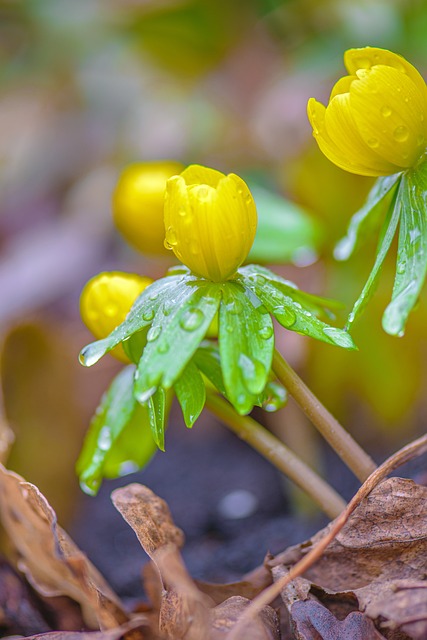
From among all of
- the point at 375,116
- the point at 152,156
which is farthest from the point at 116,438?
the point at 152,156

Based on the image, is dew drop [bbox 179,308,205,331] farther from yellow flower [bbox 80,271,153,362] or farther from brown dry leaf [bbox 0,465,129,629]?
brown dry leaf [bbox 0,465,129,629]

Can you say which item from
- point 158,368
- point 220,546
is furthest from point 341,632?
point 220,546

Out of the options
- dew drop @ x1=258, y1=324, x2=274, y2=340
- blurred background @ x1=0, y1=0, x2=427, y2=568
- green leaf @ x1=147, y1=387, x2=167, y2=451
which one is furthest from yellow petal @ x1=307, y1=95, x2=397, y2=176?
blurred background @ x1=0, y1=0, x2=427, y2=568

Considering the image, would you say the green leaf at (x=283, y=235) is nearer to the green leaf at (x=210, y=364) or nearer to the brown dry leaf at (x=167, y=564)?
the green leaf at (x=210, y=364)

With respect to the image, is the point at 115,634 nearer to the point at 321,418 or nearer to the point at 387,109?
the point at 321,418

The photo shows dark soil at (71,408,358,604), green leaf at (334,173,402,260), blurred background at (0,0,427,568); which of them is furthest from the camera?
blurred background at (0,0,427,568)

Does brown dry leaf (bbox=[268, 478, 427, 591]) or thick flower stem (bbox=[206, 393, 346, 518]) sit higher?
thick flower stem (bbox=[206, 393, 346, 518])
